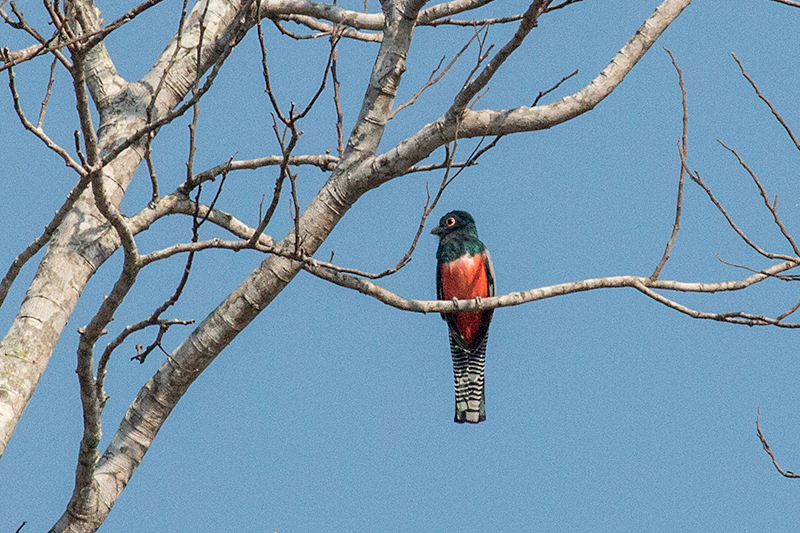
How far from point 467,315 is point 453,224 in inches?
35.6

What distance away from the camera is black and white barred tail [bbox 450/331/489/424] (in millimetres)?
7938

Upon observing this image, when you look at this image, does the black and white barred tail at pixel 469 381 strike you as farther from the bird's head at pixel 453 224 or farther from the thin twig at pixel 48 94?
the thin twig at pixel 48 94

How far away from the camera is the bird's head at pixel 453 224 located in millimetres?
8242

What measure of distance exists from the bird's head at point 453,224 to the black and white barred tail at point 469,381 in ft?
3.22

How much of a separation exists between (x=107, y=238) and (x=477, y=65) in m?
2.14

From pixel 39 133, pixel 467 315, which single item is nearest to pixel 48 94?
pixel 39 133

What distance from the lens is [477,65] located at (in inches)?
163

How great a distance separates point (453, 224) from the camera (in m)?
8.23

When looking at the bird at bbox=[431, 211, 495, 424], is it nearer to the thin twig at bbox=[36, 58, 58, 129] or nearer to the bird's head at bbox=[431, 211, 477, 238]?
the bird's head at bbox=[431, 211, 477, 238]

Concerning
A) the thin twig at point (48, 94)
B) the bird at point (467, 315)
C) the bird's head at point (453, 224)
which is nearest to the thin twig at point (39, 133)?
the thin twig at point (48, 94)

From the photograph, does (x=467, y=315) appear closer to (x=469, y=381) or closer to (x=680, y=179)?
(x=469, y=381)

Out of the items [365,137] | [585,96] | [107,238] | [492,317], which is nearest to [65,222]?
A: [107,238]

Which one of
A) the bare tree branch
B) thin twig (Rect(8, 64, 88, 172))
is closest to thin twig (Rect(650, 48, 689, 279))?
the bare tree branch

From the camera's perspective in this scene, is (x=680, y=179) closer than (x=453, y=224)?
Yes
